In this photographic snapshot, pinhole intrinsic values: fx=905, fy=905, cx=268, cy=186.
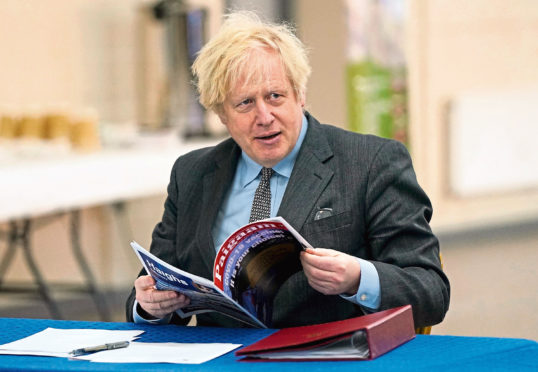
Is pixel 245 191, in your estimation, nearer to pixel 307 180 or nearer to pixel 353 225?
pixel 307 180

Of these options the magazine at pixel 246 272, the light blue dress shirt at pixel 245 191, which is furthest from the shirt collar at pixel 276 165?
the magazine at pixel 246 272

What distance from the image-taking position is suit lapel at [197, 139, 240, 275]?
213 centimetres

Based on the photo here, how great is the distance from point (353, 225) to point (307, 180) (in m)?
0.15

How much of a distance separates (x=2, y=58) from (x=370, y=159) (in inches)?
148

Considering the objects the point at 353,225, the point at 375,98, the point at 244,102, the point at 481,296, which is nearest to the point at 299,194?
the point at 353,225

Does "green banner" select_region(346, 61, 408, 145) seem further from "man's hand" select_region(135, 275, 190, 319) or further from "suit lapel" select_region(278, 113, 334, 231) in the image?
"man's hand" select_region(135, 275, 190, 319)

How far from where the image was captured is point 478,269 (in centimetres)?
641

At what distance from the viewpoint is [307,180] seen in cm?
209

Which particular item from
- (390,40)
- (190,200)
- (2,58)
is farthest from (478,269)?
(190,200)

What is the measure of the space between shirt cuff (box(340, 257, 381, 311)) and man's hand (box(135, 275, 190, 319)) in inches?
13.7

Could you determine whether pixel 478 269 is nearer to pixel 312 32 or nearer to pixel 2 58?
pixel 312 32

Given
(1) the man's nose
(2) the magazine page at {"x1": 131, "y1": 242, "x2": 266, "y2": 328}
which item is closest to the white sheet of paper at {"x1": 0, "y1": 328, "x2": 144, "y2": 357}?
(2) the magazine page at {"x1": 131, "y1": 242, "x2": 266, "y2": 328}

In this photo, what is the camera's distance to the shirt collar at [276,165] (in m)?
2.17

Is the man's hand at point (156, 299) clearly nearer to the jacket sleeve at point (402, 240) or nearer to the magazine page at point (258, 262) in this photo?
the magazine page at point (258, 262)
